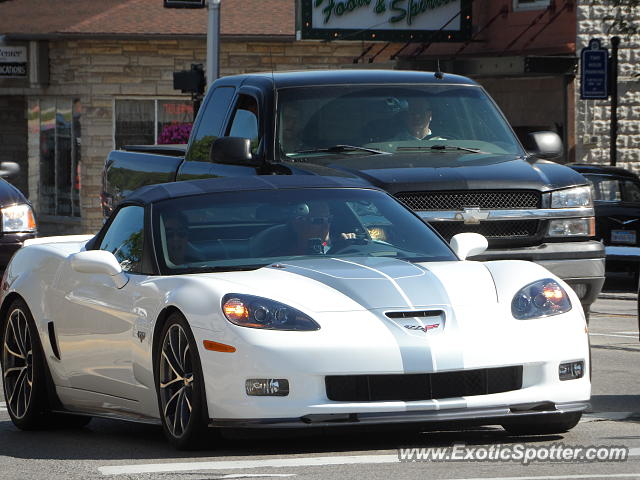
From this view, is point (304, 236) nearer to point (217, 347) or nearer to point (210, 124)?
point (217, 347)

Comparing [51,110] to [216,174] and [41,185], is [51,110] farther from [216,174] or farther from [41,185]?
[216,174]

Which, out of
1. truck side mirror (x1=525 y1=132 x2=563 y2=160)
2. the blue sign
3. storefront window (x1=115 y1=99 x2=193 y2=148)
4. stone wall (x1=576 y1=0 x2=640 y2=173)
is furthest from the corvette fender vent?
storefront window (x1=115 y1=99 x2=193 y2=148)

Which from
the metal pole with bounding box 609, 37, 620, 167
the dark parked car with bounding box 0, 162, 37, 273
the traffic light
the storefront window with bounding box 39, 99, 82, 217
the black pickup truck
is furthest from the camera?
the storefront window with bounding box 39, 99, 82, 217

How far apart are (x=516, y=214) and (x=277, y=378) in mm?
4733

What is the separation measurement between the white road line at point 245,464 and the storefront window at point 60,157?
30.2 meters

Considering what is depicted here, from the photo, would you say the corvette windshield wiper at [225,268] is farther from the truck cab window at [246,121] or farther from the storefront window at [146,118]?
the storefront window at [146,118]

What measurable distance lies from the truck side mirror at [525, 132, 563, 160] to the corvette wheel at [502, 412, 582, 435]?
200 inches

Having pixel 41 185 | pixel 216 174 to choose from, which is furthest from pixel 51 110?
pixel 216 174

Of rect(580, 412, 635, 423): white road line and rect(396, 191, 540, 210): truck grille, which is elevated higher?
rect(396, 191, 540, 210): truck grille

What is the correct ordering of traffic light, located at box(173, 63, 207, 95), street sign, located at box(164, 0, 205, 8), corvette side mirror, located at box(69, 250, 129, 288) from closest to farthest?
corvette side mirror, located at box(69, 250, 129, 288)
traffic light, located at box(173, 63, 207, 95)
street sign, located at box(164, 0, 205, 8)

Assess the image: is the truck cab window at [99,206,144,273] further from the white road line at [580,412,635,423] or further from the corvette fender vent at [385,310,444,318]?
the white road line at [580,412,635,423]

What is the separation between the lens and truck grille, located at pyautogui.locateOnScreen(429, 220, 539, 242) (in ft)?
39.4

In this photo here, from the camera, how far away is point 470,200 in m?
12.1

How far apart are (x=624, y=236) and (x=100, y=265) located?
14356 mm
